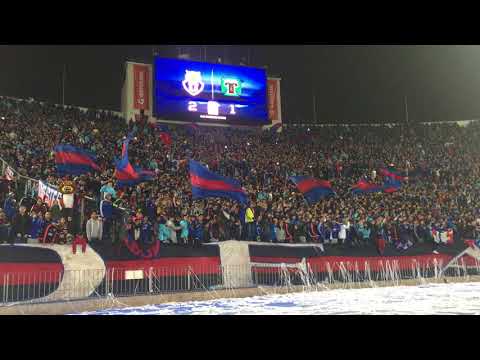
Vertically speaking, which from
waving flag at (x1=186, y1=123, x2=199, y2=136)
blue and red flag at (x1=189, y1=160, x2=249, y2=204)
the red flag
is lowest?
blue and red flag at (x1=189, y1=160, x2=249, y2=204)

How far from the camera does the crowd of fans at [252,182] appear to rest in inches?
619

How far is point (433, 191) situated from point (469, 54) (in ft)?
→ 30.8

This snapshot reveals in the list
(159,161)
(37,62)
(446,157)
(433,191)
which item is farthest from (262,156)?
(37,62)

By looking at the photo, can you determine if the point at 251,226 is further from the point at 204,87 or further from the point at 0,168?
the point at 204,87

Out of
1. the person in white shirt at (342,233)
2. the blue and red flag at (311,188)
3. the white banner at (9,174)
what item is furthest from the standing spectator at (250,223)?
the white banner at (9,174)

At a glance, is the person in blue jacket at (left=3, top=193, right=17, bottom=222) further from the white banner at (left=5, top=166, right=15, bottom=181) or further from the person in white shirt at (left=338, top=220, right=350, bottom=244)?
the person in white shirt at (left=338, top=220, right=350, bottom=244)

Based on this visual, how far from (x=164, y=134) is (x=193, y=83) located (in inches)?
191

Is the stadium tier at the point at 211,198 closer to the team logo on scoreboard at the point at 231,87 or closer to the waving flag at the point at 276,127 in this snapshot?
the team logo on scoreboard at the point at 231,87

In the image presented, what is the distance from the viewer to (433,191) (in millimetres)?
26984

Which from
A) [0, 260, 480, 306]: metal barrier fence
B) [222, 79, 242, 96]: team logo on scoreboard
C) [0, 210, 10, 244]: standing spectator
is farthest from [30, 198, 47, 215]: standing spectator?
[222, 79, 242, 96]: team logo on scoreboard

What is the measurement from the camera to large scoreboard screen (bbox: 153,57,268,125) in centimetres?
3031

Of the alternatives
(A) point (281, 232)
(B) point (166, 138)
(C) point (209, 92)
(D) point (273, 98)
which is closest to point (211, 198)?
(A) point (281, 232)

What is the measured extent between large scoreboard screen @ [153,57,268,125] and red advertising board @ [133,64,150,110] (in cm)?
177

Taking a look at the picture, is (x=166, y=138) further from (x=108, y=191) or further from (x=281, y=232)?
(x=281, y=232)
